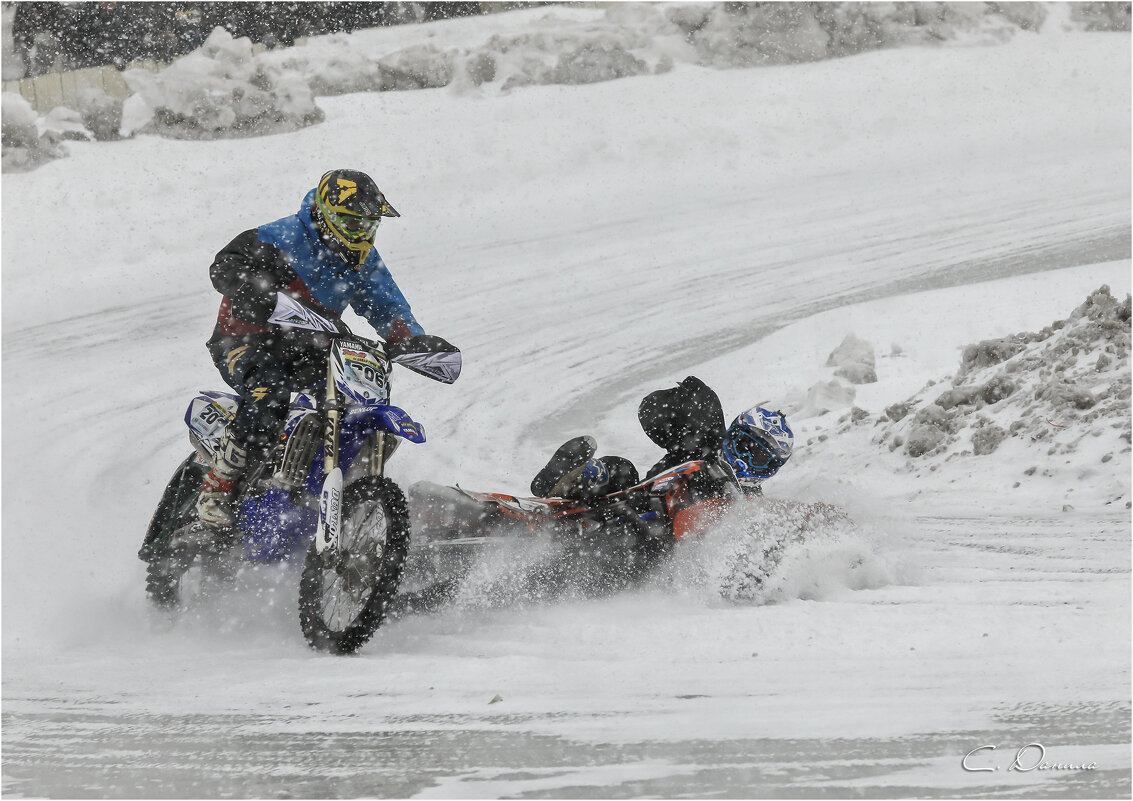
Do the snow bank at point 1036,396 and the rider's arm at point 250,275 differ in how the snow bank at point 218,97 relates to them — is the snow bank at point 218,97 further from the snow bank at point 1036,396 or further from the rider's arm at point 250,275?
the rider's arm at point 250,275

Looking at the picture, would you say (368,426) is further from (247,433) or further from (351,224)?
(351,224)

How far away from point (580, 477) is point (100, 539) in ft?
10.5

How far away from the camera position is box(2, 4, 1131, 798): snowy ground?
350 cm

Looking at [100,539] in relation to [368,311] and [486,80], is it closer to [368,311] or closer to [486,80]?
[368,311]

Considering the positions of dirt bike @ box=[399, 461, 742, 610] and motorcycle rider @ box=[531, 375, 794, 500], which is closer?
dirt bike @ box=[399, 461, 742, 610]

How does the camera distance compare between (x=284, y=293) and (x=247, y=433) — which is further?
(x=247, y=433)

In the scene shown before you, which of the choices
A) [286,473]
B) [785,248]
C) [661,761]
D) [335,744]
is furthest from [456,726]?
[785,248]

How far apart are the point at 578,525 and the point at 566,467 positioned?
302 millimetres

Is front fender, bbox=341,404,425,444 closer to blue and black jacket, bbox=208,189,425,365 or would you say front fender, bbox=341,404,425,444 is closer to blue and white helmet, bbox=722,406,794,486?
blue and black jacket, bbox=208,189,425,365

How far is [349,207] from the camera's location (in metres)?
4.70

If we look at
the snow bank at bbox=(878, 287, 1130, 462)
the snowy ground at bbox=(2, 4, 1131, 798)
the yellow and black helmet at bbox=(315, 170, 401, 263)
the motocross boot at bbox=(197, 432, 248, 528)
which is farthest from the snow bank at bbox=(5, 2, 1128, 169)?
the yellow and black helmet at bbox=(315, 170, 401, 263)

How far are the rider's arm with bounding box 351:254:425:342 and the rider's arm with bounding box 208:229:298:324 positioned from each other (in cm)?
43

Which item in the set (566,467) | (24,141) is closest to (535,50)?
(24,141)

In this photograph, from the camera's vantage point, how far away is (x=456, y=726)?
12.0 ft
